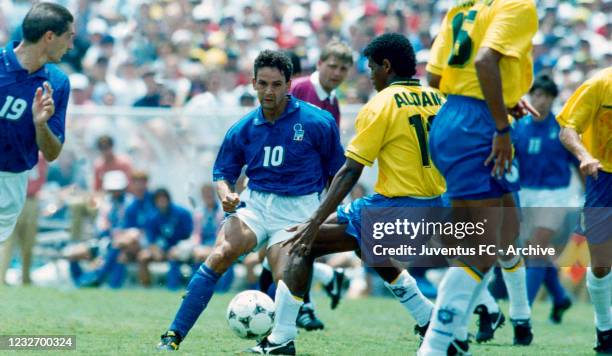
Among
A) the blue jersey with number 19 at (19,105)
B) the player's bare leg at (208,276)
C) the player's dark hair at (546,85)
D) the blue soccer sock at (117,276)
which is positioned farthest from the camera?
the blue soccer sock at (117,276)

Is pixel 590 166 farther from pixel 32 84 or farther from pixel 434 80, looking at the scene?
pixel 32 84

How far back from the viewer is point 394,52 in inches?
341

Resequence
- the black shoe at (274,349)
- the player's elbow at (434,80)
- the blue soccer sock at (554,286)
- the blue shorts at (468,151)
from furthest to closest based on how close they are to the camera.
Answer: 1. the blue soccer sock at (554,286)
2. the black shoe at (274,349)
3. the player's elbow at (434,80)
4. the blue shorts at (468,151)

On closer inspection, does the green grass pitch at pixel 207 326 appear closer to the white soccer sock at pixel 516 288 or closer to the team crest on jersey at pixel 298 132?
the white soccer sock at pixel 516 288

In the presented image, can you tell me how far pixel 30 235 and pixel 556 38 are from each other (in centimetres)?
918

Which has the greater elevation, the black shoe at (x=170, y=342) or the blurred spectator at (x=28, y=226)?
the black shoe at (x=170, y=342)

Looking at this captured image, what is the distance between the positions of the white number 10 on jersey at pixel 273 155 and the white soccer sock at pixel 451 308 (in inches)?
95.2

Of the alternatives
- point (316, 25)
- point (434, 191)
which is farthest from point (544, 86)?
point (316, 25)

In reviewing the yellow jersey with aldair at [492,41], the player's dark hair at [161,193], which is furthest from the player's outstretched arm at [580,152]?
the player's dark hair at [161,193]

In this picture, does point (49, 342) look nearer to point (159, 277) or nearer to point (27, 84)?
point (27, 84)

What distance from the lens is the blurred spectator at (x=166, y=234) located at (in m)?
16.1

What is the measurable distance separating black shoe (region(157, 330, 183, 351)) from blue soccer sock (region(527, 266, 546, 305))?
5.53 meters

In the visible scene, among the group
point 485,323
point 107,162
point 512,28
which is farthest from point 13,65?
point 107,162

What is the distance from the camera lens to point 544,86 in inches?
499
